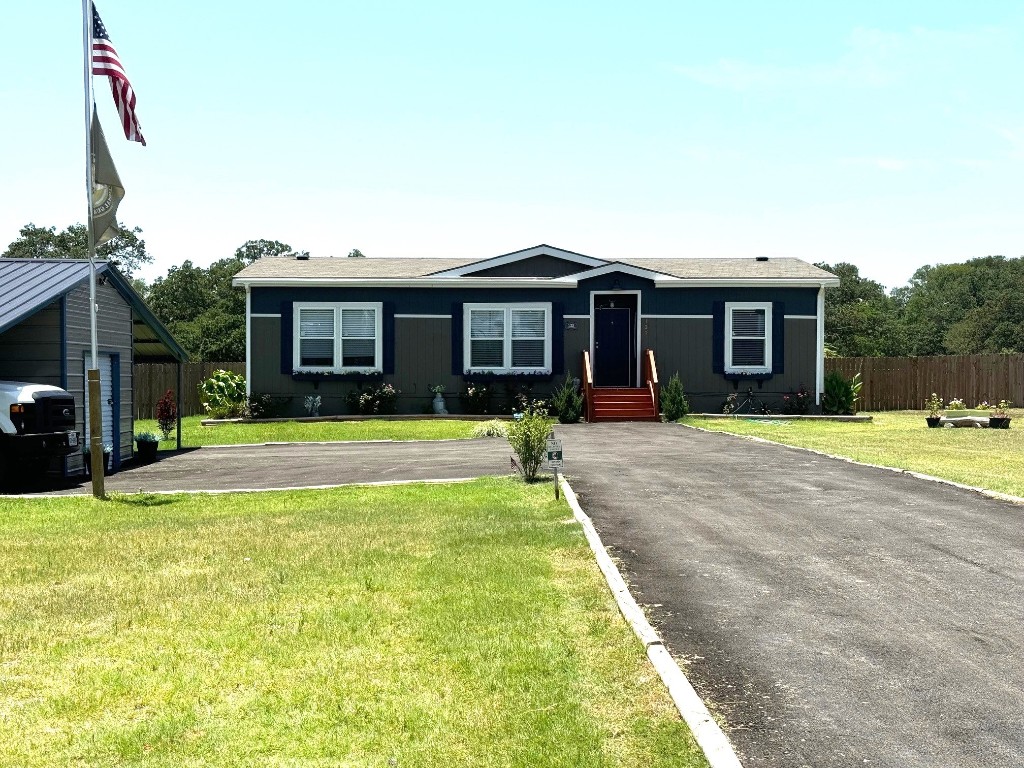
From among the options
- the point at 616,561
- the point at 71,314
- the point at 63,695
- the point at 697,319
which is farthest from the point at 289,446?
the point at 63,695

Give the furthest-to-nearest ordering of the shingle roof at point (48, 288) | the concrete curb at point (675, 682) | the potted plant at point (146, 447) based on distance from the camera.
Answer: the potted plant at point (146, 447) < the shingle roof at point (48, 288) < the concrete curb at point (675, 682)

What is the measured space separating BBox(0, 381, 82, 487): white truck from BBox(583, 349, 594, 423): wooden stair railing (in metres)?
13.7

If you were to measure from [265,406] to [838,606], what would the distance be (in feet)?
73.6

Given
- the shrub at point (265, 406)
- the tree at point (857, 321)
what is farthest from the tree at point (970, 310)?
the shrub at point (265, 406)

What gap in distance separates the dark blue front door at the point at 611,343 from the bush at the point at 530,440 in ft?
47.1

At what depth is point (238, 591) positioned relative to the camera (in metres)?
7.56

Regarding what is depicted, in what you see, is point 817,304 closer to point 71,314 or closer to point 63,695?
point 71,314

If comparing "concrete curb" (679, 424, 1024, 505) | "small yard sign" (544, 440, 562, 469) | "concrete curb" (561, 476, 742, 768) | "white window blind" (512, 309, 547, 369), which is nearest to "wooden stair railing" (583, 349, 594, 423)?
"white window blind" (512, 309, 547, 369)

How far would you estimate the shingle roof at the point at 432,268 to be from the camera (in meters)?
28.2

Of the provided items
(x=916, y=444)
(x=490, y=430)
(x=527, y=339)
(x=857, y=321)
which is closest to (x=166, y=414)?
(x=490, y=430)

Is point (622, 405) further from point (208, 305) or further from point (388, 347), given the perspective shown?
point (208, 305)

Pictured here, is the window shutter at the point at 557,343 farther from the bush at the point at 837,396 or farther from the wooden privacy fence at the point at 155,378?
the wooden privacy fence at the point at 155,378

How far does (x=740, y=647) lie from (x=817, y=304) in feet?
77.4

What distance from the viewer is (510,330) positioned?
2812 cm
